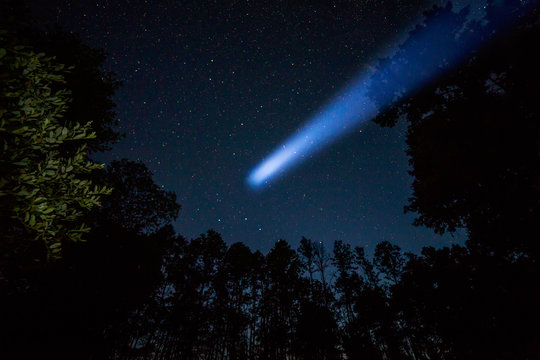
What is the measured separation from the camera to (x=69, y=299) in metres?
9.81

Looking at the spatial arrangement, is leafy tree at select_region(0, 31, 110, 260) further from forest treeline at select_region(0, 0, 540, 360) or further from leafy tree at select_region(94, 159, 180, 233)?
leafy tree at select_region(94, 159, 180, 233)

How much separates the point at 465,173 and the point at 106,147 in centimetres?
1414

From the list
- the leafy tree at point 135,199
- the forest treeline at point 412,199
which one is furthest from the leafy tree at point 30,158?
the leafy tree at point 135,199

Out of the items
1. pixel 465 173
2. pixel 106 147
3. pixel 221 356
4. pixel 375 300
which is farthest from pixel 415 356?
pixel 106 147

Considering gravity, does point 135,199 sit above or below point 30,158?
above

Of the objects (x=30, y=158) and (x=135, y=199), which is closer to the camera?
(x=30, y=158)

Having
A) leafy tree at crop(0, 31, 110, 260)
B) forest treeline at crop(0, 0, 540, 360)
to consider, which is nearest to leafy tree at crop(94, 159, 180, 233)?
forest treeline at crop(0, 0, 540, 360)

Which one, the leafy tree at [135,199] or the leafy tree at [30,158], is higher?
the leafy tree at [135,199]

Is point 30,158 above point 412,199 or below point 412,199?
below

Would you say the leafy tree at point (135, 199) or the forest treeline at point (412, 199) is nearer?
the forest treeline at point (412, 199)

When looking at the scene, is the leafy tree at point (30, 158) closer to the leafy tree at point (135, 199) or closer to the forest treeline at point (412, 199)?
the forest treeline at point (412, 199)

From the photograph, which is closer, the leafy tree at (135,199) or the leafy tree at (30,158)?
the leafy tree at (30,158)

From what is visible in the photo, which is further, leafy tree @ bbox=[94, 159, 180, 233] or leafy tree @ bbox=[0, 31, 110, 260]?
leafy tree @ bbox=[94, 159, 180, 233]

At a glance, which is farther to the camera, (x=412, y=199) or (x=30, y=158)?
(x=412, y=199)
